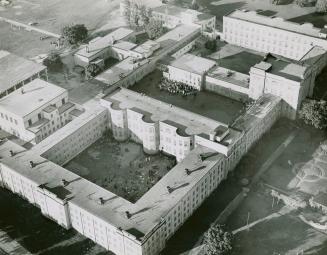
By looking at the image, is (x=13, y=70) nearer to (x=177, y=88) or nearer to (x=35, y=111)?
(x=35, y=111)

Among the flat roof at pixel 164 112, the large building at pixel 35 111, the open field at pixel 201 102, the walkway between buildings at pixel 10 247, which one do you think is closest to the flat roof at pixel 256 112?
the flat roof at pixel 164 112

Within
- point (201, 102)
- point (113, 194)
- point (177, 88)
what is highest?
point (177, 88)

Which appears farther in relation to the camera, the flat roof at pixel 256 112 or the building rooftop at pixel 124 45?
the building rooftop at pixel 124 45

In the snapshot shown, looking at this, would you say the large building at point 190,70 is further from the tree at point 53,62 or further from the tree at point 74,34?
the tree at point 74,34

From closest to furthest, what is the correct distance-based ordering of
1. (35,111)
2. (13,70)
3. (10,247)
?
1. (10,247)
2. (35,111)
3. (13,70)

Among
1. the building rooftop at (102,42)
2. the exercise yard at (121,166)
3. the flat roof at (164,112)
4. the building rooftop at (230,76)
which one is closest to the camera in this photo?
the exercise yard at (121,166)

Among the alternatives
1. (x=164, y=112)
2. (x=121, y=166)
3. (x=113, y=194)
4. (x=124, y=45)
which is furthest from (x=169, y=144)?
(x=124, y=45)
